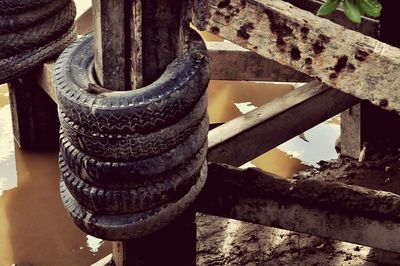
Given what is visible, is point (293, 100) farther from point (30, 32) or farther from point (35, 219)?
point (35, 219)

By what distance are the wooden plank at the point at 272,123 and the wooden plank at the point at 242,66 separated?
0.32 metres

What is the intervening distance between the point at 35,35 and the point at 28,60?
14 cm

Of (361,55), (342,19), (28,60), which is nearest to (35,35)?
(28,60)

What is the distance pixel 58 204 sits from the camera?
4.41m

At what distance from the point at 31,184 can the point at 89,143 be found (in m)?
2.50

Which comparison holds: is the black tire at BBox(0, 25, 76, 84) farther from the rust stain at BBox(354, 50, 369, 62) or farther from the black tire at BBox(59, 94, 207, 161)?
the rust stain at BBox(354, 50, 369, 62)

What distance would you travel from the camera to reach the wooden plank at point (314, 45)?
82.2 inches

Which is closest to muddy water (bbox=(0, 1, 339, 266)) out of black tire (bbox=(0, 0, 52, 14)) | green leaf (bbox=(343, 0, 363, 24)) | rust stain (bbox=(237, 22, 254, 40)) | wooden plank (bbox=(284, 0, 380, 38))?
wooden plank (bbox=(284, 0, 380, 38))

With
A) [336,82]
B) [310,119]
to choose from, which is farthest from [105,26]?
[310,119]

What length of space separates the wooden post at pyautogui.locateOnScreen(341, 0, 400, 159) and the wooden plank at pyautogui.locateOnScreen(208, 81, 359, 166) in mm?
579

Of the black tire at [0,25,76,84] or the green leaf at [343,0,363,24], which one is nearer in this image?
the green leaf at [343,0,363,24]

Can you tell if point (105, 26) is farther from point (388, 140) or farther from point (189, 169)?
point (388, 140)

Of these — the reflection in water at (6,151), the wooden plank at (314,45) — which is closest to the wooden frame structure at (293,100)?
the wooden plank at (314,45)

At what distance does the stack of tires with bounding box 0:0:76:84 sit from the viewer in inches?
131
